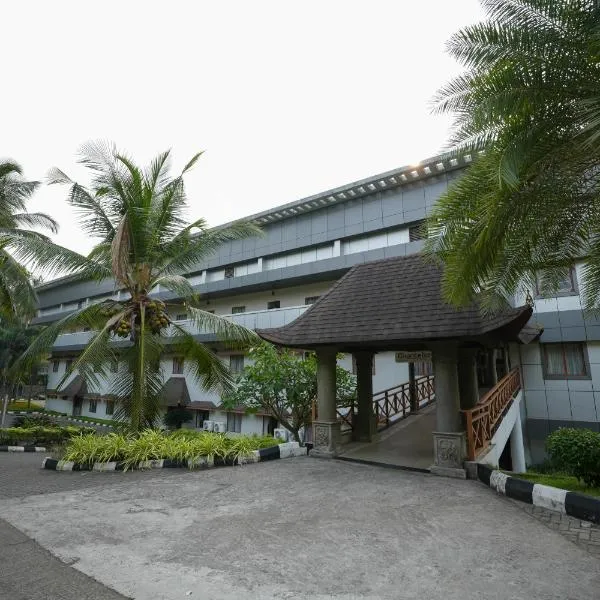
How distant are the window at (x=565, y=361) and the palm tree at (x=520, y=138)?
977cm

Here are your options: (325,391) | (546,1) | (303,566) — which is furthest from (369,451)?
(546,1)

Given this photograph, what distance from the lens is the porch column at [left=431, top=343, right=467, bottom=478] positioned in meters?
8.84

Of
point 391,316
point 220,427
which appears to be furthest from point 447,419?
point 220,427

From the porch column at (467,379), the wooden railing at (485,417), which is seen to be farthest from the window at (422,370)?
the porch column at (467,379)

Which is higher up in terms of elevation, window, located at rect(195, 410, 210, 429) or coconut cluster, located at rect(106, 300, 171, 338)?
coconut cluster, located at rect(106, 300, 171, 338)

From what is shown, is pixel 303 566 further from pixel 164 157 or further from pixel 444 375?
pixel 164 157

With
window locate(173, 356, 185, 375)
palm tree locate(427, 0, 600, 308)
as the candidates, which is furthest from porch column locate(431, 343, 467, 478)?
window locate(173, 356, 185, 375)

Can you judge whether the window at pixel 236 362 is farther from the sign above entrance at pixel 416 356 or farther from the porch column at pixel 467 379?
the porch column at pixel 467 379

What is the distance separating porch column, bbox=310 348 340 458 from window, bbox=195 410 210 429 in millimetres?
14827

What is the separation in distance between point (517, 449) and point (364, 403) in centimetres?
625

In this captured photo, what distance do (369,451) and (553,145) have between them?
835 cm

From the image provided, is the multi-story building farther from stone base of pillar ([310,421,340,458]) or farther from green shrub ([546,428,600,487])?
green shrub ([546,428,600,487])

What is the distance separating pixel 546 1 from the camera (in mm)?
5957

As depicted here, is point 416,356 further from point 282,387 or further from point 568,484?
point 568,484
